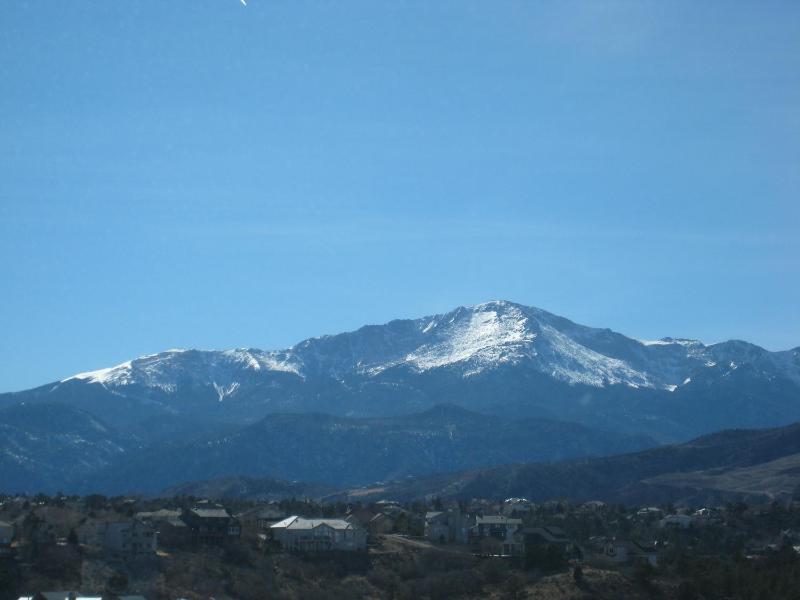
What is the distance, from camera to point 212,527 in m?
121

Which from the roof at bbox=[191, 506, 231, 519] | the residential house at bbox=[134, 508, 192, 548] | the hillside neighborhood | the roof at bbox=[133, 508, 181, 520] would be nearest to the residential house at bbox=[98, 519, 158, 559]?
the hillside neighborhood

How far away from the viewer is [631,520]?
563 ft

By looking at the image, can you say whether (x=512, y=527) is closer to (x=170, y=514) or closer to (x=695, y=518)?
(x=170, y=514)

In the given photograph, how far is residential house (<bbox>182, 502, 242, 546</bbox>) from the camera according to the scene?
119 metres

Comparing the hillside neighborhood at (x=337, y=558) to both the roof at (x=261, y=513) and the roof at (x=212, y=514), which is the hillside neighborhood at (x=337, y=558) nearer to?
the roof at (x=212, y=514)

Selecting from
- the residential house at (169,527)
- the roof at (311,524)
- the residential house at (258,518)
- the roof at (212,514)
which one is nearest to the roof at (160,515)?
the residential house at (169,527)

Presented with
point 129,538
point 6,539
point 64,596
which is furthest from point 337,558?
point 64,596

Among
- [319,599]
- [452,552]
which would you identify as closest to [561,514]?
[452,552]

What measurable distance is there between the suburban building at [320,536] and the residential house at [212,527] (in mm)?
4109

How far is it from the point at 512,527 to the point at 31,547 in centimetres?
5321

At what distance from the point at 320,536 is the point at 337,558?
523 cm

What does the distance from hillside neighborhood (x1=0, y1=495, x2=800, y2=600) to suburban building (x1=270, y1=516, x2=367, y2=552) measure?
A: 0.11m

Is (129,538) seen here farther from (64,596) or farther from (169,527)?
(64,596)

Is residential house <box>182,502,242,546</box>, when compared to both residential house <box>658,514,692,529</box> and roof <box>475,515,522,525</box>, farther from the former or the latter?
residential house <box>658,514,692,529</box>
